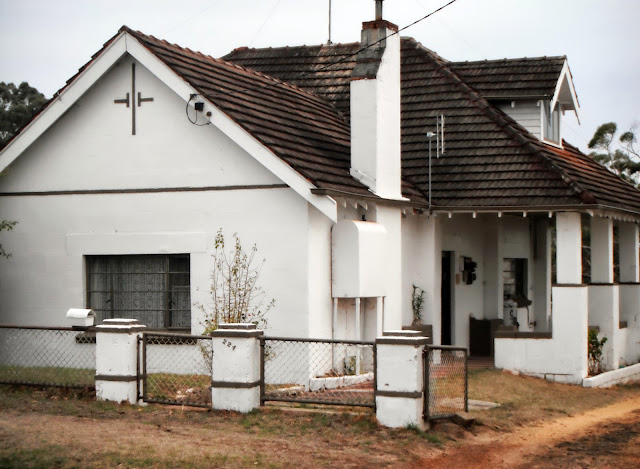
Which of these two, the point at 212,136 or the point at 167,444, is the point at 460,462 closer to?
the point at 167,444

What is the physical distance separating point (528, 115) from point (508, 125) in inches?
67.1

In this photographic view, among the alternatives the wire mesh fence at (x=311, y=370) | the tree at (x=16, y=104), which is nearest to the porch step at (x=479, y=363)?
the wire mesh fence at (x=311, y=370)

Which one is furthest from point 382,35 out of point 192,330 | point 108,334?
point 108,334

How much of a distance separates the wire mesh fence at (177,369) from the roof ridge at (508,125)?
7.35 m

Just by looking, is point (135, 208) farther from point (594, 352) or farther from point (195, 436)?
point (594, 352)

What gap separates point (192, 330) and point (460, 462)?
6.52m

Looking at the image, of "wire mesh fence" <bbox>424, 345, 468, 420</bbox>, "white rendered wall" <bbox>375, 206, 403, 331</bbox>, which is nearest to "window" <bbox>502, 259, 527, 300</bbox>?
"white rendered wall" <bbox>375, 206, 403, 331</bbox>

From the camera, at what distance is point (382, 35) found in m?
18.1

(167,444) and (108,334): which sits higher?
(108,334)

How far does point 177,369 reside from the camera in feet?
54.8

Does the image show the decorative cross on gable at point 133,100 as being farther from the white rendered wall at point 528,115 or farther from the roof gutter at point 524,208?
the white rendered wall at point 528,115

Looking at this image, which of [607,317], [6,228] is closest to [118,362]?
[6,228]

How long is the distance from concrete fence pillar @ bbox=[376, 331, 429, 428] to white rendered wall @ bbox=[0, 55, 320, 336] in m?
3.73

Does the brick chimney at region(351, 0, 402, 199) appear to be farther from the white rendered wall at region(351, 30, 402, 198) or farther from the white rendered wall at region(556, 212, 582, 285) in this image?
the white rendered wall at region(556, 212, 582, 285)
